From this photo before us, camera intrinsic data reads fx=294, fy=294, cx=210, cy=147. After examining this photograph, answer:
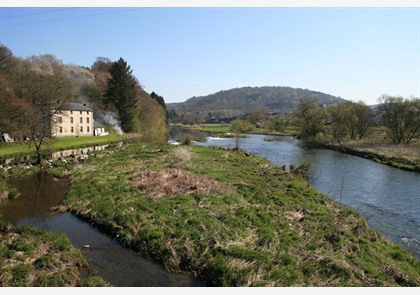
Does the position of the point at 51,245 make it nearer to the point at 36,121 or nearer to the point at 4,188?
the point at 4,188

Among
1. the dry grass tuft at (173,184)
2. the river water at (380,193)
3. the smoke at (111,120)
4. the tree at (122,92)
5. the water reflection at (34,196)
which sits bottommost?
the river water at (380,193)

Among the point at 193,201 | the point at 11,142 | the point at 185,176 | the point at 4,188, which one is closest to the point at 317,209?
the point at 193,201

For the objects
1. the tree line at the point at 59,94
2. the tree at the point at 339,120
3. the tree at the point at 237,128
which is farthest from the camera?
the tree at the point at 339,120

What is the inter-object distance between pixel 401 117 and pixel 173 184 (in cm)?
4772

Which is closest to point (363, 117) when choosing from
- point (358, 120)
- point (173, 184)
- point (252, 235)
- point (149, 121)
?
point (358, 120)

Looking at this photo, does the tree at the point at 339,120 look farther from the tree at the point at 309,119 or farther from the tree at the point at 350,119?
the tree at the point at 309,119

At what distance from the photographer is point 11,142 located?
34531mm

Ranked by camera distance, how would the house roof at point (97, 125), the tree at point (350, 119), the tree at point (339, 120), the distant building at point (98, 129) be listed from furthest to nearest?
the house roof at point (97, 125) → the distant building at point (98, 129) → the tree at point (350, 119) → the tree at point (339, 120)

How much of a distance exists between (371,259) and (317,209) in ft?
14.8

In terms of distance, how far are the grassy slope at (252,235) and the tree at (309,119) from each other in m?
44.7

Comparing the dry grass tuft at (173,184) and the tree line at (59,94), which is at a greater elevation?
the tree line at (59,94)

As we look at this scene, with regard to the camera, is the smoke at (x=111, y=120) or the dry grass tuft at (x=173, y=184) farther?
the smoke at (x=111, y=120)

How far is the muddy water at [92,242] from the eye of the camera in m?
8.34

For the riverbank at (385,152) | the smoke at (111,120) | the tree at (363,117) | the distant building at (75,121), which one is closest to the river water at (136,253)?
the riverbank at (385,152)
